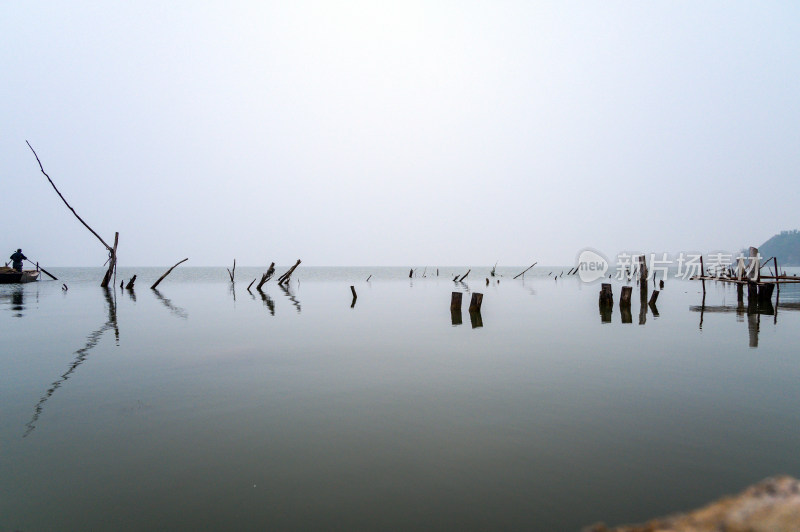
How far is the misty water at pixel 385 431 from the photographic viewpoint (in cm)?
445

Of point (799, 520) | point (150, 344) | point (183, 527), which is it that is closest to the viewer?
point (799, 520)

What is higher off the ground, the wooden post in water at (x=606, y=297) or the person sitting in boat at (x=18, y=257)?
the person sitting in boat at (x=18, y=257)

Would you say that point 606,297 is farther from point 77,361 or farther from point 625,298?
point 77,361

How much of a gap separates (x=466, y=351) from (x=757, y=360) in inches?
311

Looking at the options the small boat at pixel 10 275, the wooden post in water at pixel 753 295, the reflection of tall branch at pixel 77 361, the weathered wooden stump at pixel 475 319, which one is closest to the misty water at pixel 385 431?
the reflection of tall branch at pixel 77 361

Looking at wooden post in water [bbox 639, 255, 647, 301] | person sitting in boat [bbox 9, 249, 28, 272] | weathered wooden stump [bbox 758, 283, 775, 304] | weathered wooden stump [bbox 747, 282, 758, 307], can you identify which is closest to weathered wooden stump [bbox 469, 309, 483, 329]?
wooden post in water [bbox 639, 255, 647, 301]

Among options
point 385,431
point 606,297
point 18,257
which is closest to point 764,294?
point 606,297

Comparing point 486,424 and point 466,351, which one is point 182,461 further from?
point 466,351

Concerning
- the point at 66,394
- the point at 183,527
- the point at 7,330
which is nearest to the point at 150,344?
the point at 66,394

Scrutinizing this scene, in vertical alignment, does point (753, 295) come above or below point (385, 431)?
above

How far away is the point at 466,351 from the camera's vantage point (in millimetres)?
12672

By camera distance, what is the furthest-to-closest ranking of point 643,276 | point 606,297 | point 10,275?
1. point 10,275
2. point 643,276
3. point 606,297

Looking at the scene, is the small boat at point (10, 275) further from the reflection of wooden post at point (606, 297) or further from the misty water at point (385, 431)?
the reflection of wooden post at point (606, 297)

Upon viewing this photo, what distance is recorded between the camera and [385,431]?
6.48m
